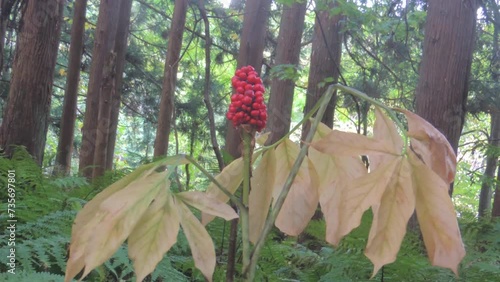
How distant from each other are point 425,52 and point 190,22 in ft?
32.6

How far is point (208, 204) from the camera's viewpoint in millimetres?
742

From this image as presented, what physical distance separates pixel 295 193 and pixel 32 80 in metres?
4.38

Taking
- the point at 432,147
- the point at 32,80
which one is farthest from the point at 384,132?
the point at 32,80

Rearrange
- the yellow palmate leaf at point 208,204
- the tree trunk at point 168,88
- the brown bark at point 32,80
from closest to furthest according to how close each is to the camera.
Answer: the yellow palmate leaf at point 208,204
the brown bark at point 32,80
the tree trunk at point 168,88

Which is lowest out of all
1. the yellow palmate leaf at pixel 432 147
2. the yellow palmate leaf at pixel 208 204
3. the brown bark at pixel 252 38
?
the yellow palmate leaf at pixel 208 204

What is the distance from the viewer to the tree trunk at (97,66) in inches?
321

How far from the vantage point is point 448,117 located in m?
3.75

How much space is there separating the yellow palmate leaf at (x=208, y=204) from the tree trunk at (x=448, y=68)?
3.34 metres

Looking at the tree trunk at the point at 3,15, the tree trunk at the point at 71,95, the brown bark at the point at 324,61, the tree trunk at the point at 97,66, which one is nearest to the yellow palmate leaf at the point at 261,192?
the tree trunk at the point at 3,15

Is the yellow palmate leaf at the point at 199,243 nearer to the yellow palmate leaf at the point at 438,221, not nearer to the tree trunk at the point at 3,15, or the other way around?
the yellow palmate leaf at the point at 438,221

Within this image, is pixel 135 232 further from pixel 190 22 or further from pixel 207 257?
Result: pixel 190 22

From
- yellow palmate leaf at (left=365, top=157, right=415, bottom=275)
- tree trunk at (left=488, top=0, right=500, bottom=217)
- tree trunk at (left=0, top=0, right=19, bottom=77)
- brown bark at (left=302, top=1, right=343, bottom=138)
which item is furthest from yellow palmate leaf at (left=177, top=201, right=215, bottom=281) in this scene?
brown bark at (left=302, top=1, right=343, bottom=138)

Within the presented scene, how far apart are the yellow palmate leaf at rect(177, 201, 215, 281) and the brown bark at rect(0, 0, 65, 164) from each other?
14.2ft

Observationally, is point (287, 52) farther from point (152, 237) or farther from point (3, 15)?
point (152, 237)
